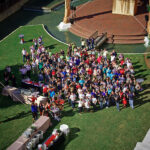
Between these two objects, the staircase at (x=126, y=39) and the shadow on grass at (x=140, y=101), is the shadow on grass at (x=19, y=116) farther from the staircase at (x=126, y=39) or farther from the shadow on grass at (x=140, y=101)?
the staircase at (x=126, y=39)

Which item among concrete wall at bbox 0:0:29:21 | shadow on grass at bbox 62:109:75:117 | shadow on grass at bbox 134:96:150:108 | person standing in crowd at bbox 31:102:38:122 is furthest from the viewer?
concrete wall at bbox 0:0:29:21

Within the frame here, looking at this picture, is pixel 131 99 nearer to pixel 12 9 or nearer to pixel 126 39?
pixel 126 39

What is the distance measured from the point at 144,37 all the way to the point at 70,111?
13.5 meters

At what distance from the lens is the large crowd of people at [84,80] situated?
61.3 feet

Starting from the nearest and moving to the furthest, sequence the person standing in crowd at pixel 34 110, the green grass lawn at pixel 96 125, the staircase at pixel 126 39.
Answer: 1. the green grass lawn at pixel 96 125
2. the person standing in crowd at pixel 34 110
3. the staircase at pixel 126 39

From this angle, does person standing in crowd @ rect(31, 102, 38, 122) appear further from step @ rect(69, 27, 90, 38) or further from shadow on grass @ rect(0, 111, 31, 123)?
step @ rect(69, 27, 90, 38)

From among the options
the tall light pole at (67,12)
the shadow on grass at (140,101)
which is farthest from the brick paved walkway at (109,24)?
the shadow on grass at (140,101)

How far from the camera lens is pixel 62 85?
20.7 metres

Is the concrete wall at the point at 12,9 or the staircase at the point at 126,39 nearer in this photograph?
the staircase at the point at 126,39

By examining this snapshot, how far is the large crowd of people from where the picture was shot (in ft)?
61.3

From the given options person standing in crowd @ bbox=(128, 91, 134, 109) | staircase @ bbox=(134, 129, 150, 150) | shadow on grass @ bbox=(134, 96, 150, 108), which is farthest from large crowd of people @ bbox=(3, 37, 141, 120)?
staircase @ bbox=(134, 129, 150, 150)

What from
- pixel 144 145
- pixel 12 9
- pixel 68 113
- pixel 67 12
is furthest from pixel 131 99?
pixel 12 9

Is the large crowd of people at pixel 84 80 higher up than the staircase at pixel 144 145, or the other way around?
the large crowd of people at pixel 84 80

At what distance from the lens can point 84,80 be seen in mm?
21062
